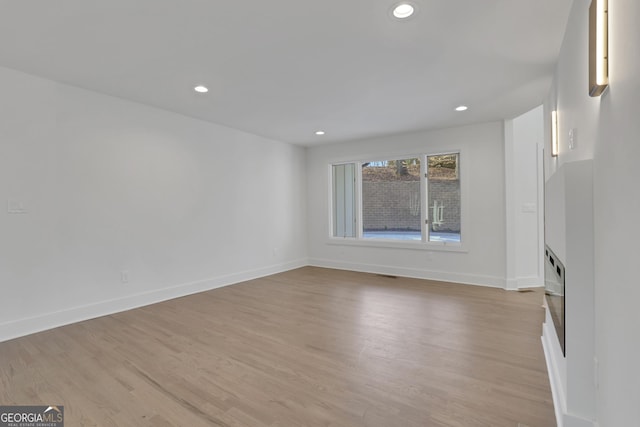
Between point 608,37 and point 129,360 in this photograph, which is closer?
point 608,37

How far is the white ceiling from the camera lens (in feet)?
6.63

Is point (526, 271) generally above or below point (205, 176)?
below

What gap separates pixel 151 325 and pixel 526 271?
5.21 m

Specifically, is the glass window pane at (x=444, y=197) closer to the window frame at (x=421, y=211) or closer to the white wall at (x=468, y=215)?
the window frame at (x=421, y=211)

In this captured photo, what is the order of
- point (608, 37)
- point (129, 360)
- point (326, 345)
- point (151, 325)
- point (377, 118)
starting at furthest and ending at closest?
point (377, 118), point (151, 325), point (326, 345), point (129, 360), point (608, 37)

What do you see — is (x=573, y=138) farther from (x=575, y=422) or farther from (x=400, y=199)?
(x=400, y=199)

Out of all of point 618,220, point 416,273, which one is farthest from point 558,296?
point 416,273

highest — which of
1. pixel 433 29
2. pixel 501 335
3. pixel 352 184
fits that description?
pixel 433 29

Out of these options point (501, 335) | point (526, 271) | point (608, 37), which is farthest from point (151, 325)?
point (526, 271)

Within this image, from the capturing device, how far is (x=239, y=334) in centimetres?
296

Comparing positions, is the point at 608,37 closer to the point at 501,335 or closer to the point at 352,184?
the point at 501,335

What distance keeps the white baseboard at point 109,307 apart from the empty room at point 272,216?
0.09 ft

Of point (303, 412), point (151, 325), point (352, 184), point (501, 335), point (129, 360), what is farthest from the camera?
point (352, 184)
